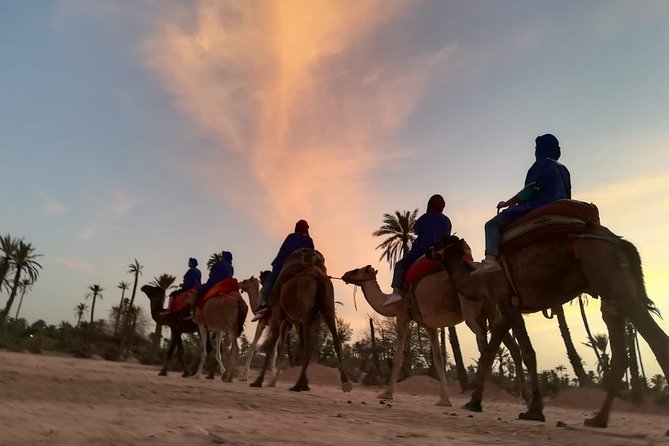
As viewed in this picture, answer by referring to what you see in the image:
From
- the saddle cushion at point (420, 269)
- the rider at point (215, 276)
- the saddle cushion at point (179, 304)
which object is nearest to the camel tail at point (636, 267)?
the saddle cushion at point (420, 269)

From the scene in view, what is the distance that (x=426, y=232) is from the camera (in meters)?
8.93

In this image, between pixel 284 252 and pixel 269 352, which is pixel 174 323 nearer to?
pixel 269 352

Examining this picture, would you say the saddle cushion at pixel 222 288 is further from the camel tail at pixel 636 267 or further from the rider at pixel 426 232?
the camel tail at pixel 636 267

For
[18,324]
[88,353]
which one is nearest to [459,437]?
[88,353]

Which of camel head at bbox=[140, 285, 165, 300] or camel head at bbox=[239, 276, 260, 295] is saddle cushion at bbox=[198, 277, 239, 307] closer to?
camel head at bbox=[239, 276, 260, 295]

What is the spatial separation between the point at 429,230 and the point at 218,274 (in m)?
6.69

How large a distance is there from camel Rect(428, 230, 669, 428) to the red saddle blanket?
2.5 inches

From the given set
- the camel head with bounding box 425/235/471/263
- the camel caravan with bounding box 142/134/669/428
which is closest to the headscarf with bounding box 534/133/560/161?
the camel caravan with bounding box 142/134/669/428

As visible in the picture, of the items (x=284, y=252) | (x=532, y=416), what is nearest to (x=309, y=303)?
(x=284, y=252)

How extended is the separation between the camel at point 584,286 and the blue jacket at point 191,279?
34.7 feet

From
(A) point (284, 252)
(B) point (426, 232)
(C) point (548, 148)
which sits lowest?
(A) point (284, 252)

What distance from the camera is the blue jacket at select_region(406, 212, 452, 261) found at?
8875 mm

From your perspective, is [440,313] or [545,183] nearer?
[545,183]

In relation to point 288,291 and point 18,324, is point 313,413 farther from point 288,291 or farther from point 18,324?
point 18,324
